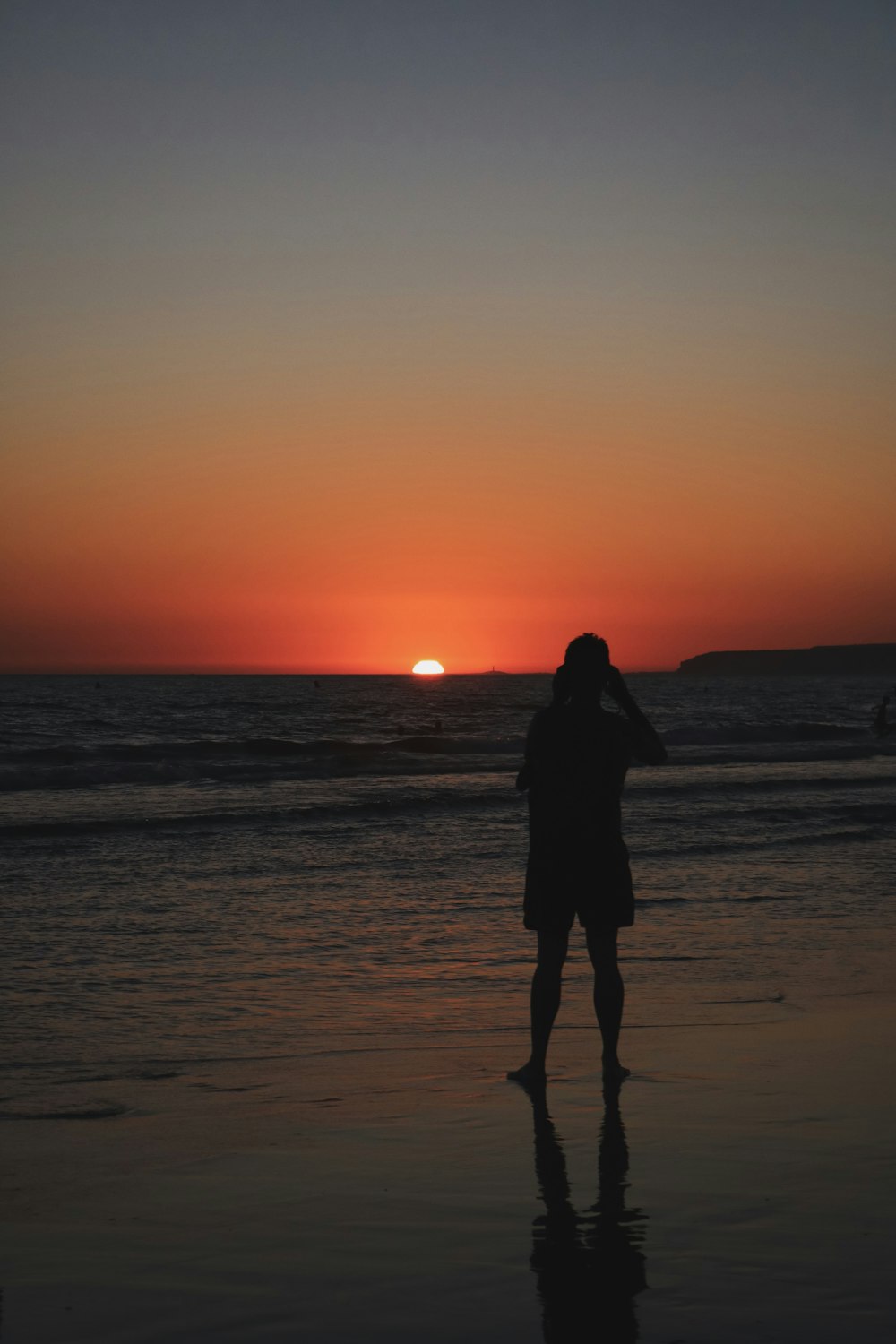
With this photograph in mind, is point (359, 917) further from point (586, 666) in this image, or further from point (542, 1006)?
point (586, 666)

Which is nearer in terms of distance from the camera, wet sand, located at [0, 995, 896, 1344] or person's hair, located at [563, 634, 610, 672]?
wet sand, located at [0, 995, 896, 1344]

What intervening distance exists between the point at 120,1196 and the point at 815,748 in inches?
1468

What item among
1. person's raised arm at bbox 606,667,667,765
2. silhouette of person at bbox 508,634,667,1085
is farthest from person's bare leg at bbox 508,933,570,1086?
person's raised arm at bbox 606,667,667,765

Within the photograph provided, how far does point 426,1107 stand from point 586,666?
6.45ft

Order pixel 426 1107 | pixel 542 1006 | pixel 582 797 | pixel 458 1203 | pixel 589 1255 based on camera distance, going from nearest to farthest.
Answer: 1. pixel 589 1255
2. pixel 458 1203
3. pixel 426 1107
4. pixel 582 797
5. pixel 542 1006

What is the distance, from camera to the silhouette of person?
16.9ft

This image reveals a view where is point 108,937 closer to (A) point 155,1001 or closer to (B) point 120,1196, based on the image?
(A) point 155,1001

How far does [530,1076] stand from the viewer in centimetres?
541

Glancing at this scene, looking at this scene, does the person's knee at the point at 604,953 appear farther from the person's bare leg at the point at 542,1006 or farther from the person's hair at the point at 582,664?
the person's hair at the point at 582,664

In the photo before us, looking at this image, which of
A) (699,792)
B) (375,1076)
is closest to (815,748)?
(699,792)

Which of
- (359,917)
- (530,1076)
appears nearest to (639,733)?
(530,1076)

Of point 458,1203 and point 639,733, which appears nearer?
point 458,1203

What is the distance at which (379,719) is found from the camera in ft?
235

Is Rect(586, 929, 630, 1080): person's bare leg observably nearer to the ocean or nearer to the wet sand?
the wet sand
